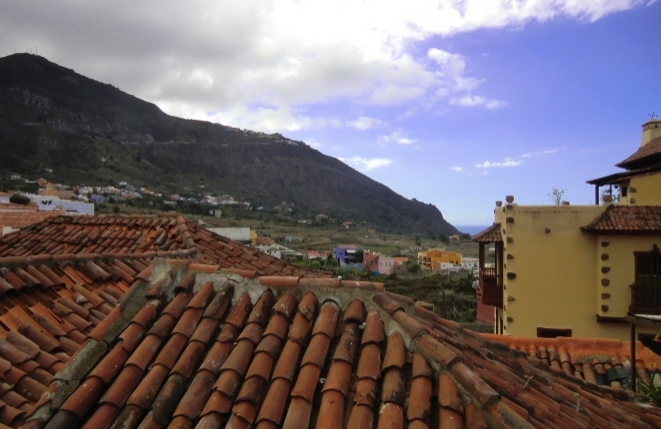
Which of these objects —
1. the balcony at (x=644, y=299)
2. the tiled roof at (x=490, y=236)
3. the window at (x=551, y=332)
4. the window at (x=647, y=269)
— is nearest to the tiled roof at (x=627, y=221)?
the window at (x=647, y=269)

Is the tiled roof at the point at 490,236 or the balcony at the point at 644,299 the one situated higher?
the tiled roof at the point at 490,236

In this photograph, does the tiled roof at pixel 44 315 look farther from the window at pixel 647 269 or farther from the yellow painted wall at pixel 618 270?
the window at pixel 647 269

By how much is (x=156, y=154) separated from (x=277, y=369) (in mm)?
109425

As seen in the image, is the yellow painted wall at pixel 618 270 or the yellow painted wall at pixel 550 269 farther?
the yellow painted wall at pixel 550 269

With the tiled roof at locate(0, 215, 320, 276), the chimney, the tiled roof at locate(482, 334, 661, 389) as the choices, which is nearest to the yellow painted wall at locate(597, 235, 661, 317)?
the tiled roof at locate(482, 334, 661, 389)

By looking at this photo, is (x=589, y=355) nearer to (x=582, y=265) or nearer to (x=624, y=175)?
(x=582, y=265)

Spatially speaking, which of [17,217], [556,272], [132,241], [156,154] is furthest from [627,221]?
[156,154]

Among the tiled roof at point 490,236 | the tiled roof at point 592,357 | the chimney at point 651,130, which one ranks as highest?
the chimney at point 651,130

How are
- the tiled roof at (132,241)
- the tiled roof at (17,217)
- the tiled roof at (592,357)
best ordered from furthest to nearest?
the tiled roof at (17,217), the tiled roof at (132,241), the tiled roof at (592,357)

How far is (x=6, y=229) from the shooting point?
60.7ft

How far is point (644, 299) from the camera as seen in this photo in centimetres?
1286

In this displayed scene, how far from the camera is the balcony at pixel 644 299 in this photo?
12.6 meters

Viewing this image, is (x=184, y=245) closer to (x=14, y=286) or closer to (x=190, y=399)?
(x=14, y=286)

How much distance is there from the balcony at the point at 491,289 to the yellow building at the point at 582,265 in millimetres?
701
